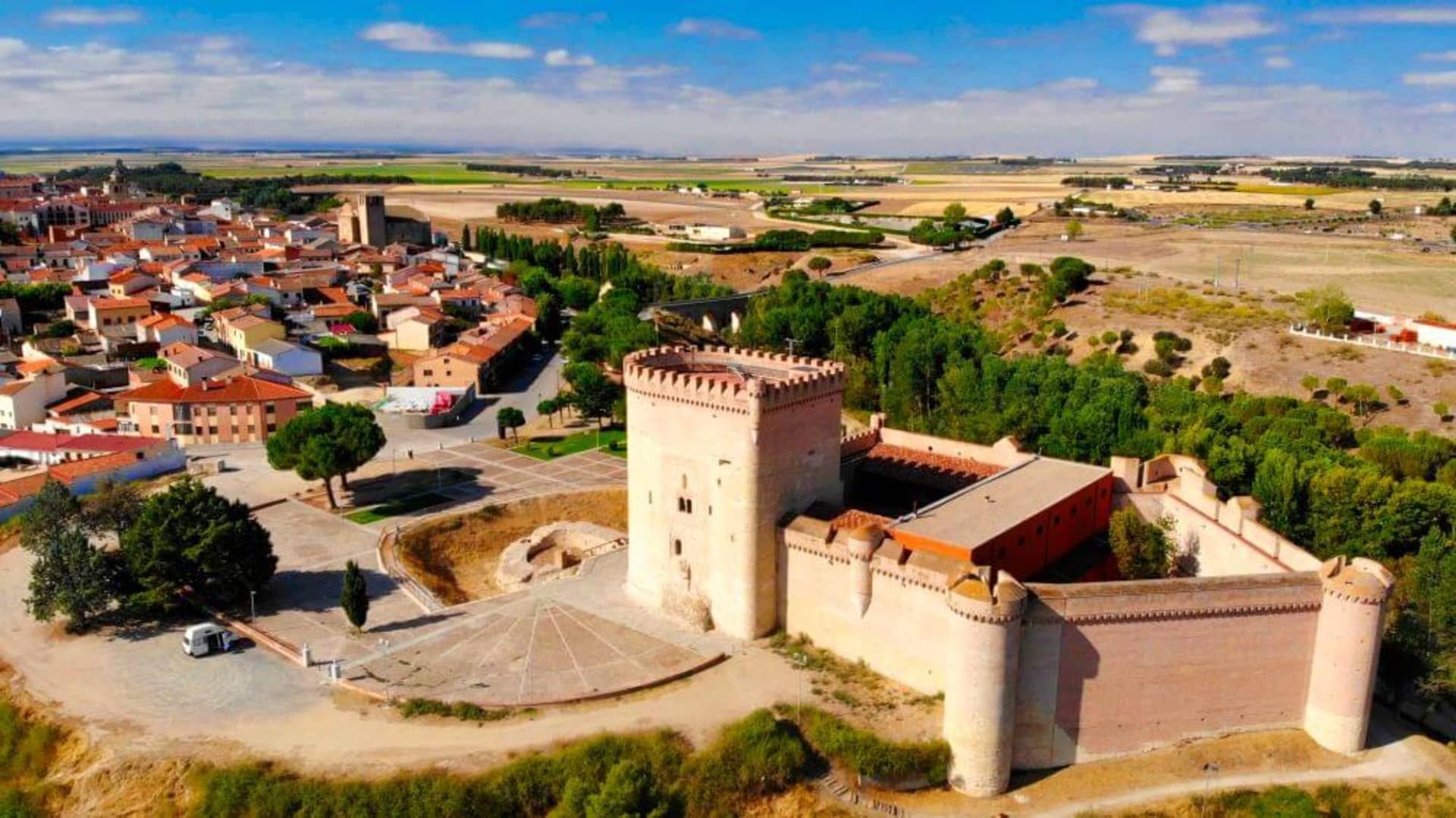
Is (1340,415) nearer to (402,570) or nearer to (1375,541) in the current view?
(1375,541)

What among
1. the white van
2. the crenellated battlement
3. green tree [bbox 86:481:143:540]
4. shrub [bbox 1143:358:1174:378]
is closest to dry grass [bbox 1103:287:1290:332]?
shrub [bbox 1143:358:1174:378]

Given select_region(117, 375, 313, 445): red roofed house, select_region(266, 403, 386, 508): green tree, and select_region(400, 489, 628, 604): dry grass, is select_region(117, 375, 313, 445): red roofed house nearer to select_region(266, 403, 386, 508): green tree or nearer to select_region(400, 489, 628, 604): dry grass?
select_region(266, 403, 386, 508): green tree

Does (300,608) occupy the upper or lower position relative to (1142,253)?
lower

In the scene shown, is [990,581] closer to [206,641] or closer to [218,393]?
[206,641]

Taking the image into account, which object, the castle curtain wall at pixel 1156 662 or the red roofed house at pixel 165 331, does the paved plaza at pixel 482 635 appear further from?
the red roofed house at pixel 165 331

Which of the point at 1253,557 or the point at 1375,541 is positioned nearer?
the point at 1253,557

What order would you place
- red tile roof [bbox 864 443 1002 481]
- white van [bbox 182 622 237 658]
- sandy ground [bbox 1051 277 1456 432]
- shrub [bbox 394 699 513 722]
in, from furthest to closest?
1. sandy ground [bbox 1051 277 1456 432]
2. red tile roof [bbox 864 443 1002 481]
3. white van [bbox 182 622 237 658]
4. shrub [bbox 394 699 513 722]

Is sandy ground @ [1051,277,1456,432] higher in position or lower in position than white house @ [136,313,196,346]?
higher

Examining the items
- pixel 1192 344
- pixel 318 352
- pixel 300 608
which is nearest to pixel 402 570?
pixel 300 608
